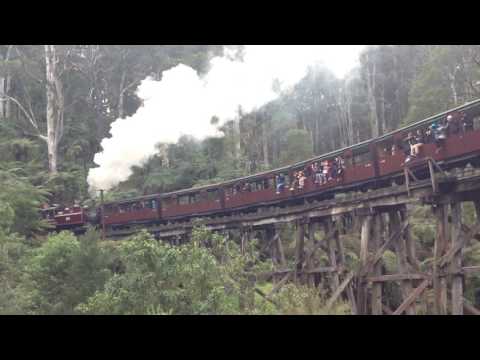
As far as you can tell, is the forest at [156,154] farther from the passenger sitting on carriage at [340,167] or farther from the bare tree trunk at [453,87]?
the passenger sitting on carriage at [340,167]

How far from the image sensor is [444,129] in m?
14.4

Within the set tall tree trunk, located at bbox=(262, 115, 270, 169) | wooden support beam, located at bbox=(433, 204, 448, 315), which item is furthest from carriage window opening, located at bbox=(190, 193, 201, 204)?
tall tree trunk, located at bbox=(262, 115, 270, 169)

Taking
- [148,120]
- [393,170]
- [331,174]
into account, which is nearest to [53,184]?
[148,120]

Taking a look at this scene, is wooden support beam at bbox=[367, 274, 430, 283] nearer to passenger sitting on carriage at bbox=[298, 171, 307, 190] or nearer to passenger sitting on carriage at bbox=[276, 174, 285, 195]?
passenger sitting on carriage at bbox=[298, 171, 307, 190]

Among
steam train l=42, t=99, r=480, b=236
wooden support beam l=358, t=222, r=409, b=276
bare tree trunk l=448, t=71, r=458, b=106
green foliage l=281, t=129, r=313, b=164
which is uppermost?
bare tree trunk l=448, t=71, r=458, b=106

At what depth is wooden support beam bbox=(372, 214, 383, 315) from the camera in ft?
52.4

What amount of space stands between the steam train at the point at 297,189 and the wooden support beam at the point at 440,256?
1306 millimetres

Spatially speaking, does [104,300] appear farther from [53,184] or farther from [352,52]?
[352,52]

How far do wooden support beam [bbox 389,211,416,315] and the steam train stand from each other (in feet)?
4.06

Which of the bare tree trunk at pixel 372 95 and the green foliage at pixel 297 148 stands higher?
the bare tree trunk at pixel 372 95

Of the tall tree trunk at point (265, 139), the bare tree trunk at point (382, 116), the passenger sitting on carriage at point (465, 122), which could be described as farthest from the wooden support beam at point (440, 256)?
the bare tree trunk at point (382, 116)

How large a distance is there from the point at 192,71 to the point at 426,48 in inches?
794

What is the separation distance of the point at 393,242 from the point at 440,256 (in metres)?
2.10

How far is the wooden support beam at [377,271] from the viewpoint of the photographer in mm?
15984
